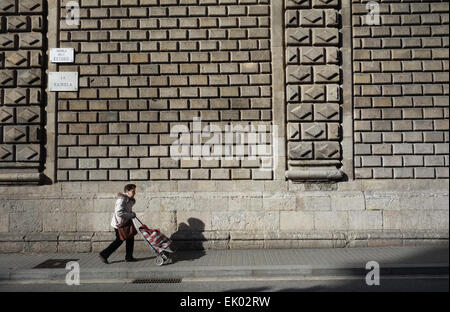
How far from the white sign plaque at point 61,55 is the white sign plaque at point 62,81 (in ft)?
1.08

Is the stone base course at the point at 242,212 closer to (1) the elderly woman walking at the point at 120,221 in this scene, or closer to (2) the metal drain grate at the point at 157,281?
(1) the elderly woman walking at the point at 120,221

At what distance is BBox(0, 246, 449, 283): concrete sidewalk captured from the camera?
237 inches

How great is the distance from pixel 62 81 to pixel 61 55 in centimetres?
66

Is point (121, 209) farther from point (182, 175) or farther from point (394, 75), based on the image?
A: point (394, 75)

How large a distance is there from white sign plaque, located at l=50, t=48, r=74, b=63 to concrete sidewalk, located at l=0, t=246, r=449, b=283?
4.82 m

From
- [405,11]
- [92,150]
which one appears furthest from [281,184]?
[405,11]

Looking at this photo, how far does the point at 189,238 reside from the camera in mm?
7727

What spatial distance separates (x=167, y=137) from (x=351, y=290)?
530 centimetres

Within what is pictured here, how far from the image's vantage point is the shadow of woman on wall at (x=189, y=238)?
7691mm

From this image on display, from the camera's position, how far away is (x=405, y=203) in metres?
7.95

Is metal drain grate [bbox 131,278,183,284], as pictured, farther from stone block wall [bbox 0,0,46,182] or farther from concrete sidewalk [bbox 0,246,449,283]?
stone block wall [bbox 0,0,46,182]
